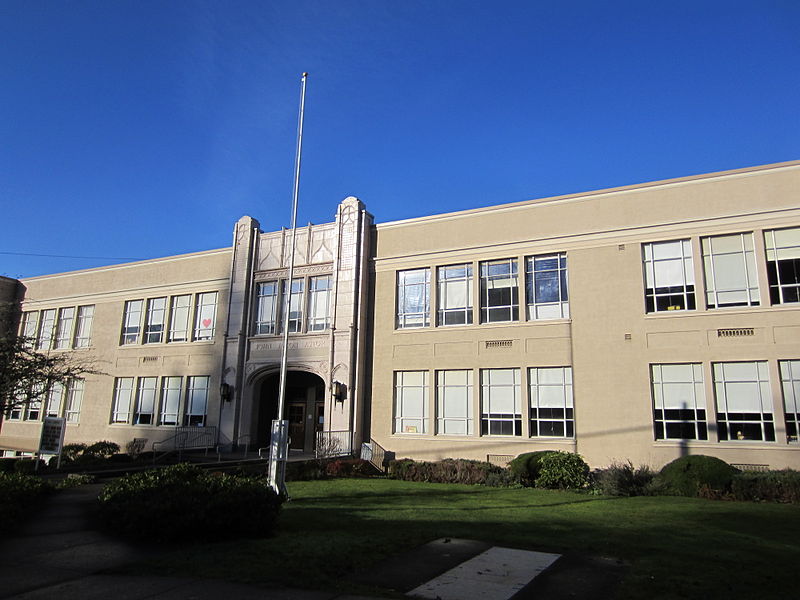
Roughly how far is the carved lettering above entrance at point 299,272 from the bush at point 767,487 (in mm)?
17776

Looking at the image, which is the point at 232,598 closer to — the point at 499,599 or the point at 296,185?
the point at 499,599

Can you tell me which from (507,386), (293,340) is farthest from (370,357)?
(507,386)

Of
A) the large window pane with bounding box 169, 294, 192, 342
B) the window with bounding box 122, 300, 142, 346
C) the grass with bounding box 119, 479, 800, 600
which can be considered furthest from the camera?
the window with bounding box 122, 300, 142, 346

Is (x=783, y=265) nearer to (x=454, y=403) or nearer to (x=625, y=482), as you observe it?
(x=625, y=482)

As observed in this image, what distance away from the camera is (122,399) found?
3222 centimetres

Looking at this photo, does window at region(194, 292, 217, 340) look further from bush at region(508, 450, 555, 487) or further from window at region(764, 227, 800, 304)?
window at region(764, 227, 800, 304)

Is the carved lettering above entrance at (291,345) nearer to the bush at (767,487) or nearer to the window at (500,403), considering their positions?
the window at (500,403)

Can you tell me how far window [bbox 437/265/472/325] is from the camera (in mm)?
24953

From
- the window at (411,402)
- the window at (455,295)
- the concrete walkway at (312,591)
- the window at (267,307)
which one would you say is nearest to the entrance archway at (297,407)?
the window at (267,307)

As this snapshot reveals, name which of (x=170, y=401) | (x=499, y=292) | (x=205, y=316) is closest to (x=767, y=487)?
(x=499, y=292)

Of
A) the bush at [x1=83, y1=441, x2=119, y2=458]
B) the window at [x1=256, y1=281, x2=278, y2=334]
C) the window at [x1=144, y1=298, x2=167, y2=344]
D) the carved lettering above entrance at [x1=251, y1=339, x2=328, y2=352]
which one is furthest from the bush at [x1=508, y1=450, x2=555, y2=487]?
the window at [x1=144, y1=298, x2=167, y2=344]

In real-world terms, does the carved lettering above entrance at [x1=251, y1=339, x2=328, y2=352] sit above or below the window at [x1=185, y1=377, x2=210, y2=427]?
above

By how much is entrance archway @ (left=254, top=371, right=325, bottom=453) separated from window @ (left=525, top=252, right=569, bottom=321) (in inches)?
431

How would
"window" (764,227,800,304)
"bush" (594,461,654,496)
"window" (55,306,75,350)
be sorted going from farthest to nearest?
"window" (55,306,75,350), "window" (764,227,800,304), "bush" (594,461,654,496)
